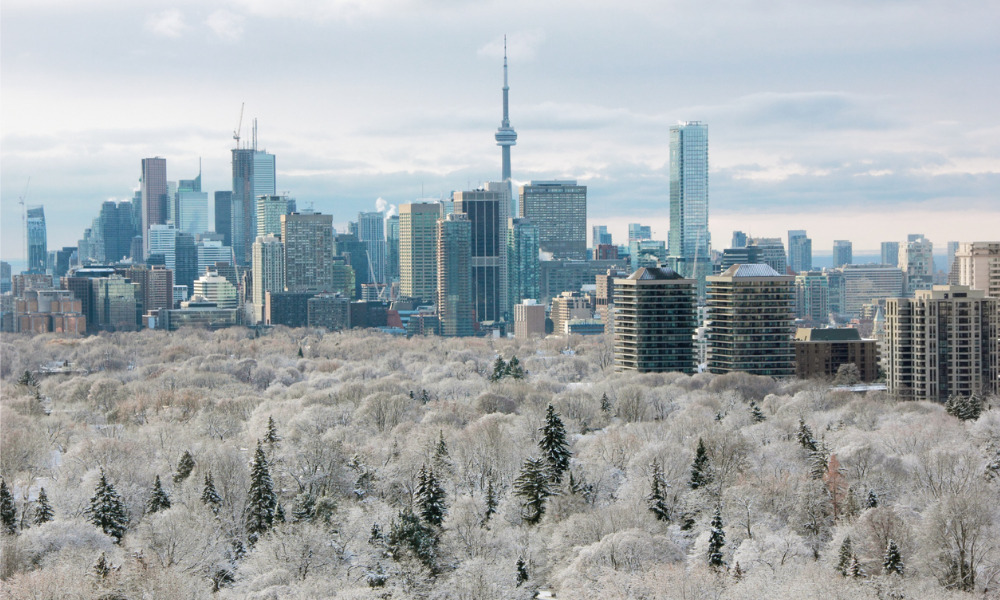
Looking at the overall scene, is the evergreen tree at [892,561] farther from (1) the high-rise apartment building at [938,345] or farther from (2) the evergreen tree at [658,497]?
(1) the high-rise apartment building at [938,345]

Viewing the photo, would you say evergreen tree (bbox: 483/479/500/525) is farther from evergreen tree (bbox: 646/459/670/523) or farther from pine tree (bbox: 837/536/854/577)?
pine tree (bbox: 837/536/854/577)

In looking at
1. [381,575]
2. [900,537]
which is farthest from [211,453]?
[900,537]

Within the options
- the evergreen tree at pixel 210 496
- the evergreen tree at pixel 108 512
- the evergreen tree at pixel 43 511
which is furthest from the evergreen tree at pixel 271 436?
the evergreen tree at pixel 43 511

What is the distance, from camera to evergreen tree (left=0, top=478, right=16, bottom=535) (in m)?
66.4

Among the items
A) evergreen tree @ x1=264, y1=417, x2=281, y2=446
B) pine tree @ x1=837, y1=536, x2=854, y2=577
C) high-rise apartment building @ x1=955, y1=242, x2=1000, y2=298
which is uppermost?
high-rise apartment building @ x1=955, y1=242, x2=1000, y2=298

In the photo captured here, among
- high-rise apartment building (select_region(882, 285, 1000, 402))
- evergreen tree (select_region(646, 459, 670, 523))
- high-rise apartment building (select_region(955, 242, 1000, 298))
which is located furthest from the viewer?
high-rise apartment building (select_region(955, 242, 1000, 298))

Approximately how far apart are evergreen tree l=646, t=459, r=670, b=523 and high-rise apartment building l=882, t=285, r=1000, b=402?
2176 inches

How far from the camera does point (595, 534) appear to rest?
64812mm

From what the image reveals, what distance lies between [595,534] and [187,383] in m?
81.6

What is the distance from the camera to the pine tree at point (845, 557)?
192 ft

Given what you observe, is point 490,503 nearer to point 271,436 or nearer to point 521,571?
point 521,571

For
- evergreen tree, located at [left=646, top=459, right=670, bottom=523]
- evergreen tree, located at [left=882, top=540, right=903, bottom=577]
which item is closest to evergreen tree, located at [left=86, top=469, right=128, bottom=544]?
evergreen tree, located at [left=646, top=459, right=670, bottom=523]

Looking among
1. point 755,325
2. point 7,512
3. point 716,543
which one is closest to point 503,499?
point 716,543

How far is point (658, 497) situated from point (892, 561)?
14158 mm
